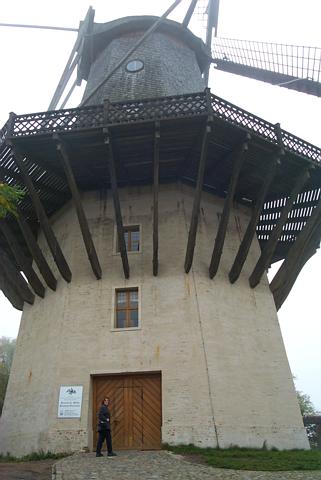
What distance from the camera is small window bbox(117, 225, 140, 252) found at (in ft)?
50.4

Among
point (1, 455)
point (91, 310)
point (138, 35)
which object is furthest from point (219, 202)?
point (1, 455)

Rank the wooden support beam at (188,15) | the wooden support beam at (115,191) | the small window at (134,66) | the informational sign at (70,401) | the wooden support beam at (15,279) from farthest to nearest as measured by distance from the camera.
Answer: the wooden support beam at (188,15)
the small window at (134,66)
the wooden support beam at (15,279)
the wooden support beam at (115,191)
the informational sign at (70,401)

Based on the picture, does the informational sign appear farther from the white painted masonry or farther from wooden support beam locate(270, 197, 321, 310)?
wooden support beam locate(270, 197, 321, 310)

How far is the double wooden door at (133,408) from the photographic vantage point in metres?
12.4

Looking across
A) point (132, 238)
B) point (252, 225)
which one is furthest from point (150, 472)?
point (132, 238)

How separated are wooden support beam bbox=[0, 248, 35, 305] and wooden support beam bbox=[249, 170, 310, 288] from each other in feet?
27.1

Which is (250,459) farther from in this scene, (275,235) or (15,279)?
(15,279)

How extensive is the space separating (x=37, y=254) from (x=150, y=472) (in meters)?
8.60

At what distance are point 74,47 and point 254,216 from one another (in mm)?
14162

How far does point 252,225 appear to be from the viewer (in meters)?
13.7

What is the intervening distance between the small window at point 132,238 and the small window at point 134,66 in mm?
7557

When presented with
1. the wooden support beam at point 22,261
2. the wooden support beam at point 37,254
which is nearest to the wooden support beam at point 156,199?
the wooden support beam at point 37,254

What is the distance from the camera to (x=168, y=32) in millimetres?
21312

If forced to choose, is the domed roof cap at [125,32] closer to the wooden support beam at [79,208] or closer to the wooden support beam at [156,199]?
the wooden support beam at [79,208]
